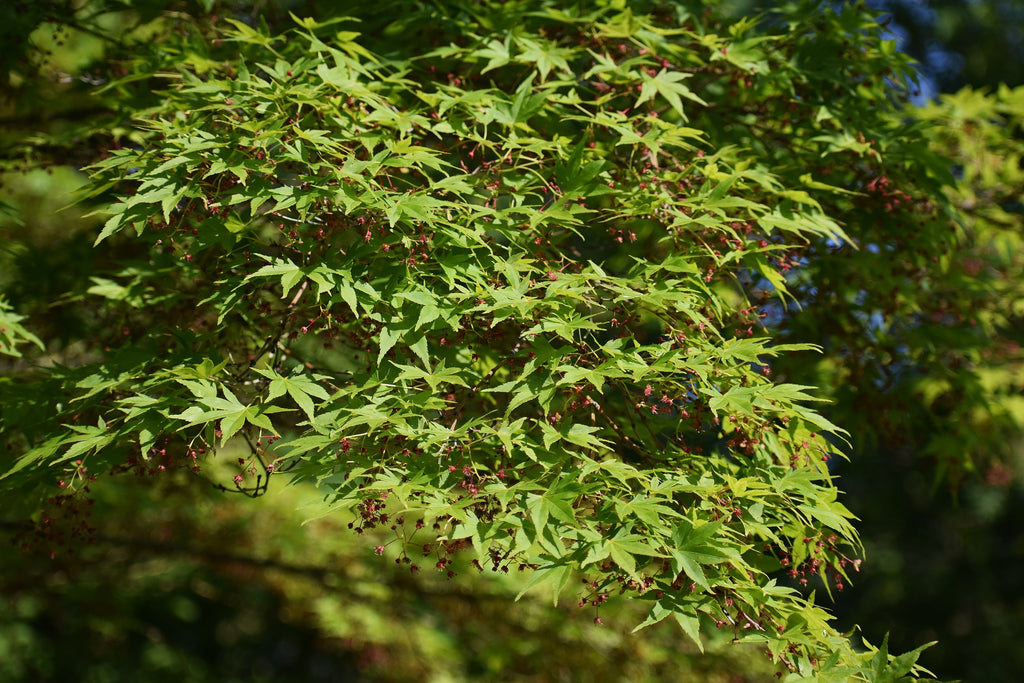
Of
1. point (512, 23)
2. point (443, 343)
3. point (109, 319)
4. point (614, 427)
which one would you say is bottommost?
point (109, 319)

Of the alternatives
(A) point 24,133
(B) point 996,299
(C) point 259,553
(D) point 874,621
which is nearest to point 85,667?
(C) point 259,553

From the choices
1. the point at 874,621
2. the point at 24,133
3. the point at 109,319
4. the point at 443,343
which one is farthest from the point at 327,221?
the point at 874,621

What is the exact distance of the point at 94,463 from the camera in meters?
2.11

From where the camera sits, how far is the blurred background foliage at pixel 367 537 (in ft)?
10.2

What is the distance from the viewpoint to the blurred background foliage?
3.10m

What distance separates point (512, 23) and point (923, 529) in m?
11.7

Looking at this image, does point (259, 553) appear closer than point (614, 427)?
No

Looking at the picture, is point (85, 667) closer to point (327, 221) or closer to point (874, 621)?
point (327, 221)

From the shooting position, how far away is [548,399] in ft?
6.47

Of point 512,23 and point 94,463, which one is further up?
point 512,23

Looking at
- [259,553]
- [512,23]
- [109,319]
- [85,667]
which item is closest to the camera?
[512,23]

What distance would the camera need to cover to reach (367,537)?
577 centimetres

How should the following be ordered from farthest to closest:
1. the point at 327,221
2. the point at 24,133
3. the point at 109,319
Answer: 1. the point at 24,133
2. the point at 109,319
3. the point at 327,221

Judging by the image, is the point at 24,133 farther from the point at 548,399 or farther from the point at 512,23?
the point at 548,399
